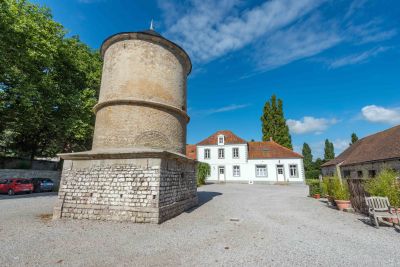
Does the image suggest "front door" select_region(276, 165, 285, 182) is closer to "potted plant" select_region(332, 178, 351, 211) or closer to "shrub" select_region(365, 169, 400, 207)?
"potted plant" select_region(332, 178, 351, 211)

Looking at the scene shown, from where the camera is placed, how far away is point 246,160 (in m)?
28.2

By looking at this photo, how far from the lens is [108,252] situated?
4.28 metres

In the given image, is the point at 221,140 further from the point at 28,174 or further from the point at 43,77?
the point at 28,174

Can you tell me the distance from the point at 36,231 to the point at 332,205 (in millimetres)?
12120

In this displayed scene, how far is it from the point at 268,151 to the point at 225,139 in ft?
20.2

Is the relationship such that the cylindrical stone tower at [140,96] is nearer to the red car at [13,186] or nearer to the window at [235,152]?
the red car at [13,186]

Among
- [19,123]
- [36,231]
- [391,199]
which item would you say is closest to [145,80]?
[36,231]

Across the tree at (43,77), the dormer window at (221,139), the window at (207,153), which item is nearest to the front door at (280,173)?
the dormer window at (221,139)

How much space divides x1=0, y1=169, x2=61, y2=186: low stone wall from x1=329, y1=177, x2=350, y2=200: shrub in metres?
22.6

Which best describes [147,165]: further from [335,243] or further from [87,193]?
[335,243]

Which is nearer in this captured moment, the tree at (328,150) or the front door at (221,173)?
the front door at (221,173)

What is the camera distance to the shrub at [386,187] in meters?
7.38

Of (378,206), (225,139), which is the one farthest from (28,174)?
(378,206)

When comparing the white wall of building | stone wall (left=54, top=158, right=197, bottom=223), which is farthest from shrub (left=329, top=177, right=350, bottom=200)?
the white wall of building
